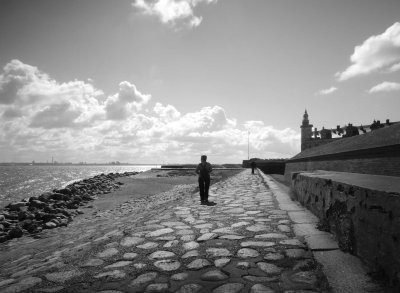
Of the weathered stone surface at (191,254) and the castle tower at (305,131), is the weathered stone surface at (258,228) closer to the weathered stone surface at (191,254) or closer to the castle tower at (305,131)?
the weathered stone surface at (191,254)

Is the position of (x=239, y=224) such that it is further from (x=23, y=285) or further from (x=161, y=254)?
(x=23, y=285)

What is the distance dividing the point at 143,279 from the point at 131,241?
131 centimetres

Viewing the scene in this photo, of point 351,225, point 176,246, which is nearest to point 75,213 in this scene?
point 176,246

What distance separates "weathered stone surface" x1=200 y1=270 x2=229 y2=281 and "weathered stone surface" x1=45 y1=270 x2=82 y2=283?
1359 millimetres

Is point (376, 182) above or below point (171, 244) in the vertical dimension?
above

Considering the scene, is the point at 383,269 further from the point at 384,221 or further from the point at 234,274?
the point at 234,274

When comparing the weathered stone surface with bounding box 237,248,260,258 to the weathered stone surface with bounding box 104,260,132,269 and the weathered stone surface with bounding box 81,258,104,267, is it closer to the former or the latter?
the weathered stone surface with bounding box 104,260,132,269

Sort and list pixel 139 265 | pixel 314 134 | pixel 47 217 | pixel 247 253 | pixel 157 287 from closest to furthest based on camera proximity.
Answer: pixel 157 287, pixel 139 265, pixel 247 253, pixel 47 217, pixel 314 134

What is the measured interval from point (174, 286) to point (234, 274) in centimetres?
62

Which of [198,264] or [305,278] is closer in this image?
[305,278]

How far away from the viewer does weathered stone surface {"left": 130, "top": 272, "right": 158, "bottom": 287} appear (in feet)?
8.66

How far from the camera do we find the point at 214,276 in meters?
2.73

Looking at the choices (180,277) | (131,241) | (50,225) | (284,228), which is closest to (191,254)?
(180,277)

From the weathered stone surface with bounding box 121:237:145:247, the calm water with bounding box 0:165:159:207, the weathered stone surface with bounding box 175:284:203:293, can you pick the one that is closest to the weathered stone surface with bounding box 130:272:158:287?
the weathered stone surface with bounding box 175:284:203:293
